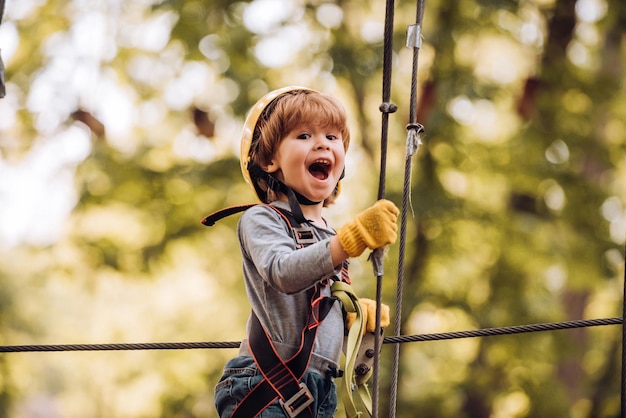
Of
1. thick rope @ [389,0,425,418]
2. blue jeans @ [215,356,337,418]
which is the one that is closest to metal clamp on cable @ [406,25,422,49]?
thick rope @ [389,0,425,418]

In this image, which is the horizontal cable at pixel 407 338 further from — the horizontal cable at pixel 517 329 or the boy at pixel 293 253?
the boy at pixel 293 253

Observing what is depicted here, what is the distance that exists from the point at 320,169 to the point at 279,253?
33cm

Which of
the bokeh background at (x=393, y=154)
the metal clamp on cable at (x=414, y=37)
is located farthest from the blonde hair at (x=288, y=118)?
the bokeh background at (x=393, y=154)

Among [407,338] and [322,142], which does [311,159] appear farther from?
[407,338]

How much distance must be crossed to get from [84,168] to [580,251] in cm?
376

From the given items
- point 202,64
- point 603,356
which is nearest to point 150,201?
point 202,64

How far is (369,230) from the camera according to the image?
1869mm

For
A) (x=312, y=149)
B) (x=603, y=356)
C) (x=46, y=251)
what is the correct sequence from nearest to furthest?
(x=312, y=149) → (x=46, y=251) → (x=603, y=356)

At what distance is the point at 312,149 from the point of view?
2.14 metres

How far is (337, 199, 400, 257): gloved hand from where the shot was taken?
1846mm

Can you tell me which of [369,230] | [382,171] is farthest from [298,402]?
[382,171]

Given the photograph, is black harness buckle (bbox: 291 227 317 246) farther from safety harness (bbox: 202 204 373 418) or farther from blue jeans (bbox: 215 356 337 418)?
blue jeans (bbox: 215 356 337 418)

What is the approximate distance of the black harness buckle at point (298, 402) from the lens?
1986 mm

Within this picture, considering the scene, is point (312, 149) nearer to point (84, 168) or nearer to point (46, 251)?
point (84, 168)
